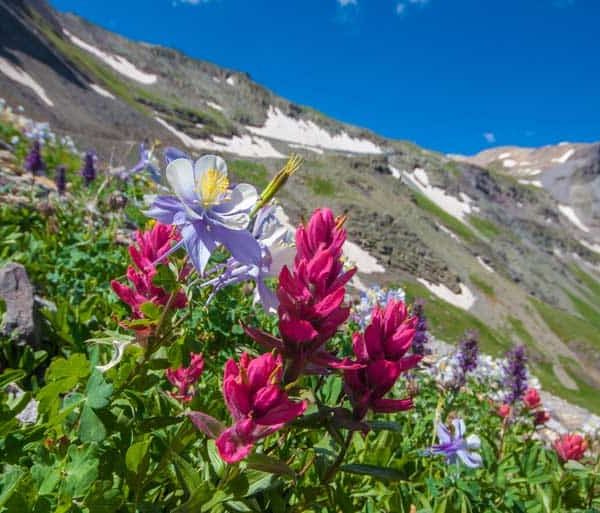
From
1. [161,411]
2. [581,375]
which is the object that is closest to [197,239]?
[161,411]

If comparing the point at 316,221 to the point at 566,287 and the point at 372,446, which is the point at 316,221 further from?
the point at 566,287

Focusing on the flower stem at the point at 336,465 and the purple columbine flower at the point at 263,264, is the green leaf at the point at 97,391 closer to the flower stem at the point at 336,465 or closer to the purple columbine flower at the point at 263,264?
the purple columbine flower at the point at 263,264

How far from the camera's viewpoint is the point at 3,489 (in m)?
1.28

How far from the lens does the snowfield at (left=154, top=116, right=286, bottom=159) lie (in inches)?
2586

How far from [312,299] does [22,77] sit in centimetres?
5263

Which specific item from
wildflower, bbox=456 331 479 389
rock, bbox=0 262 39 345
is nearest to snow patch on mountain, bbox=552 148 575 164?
wildflower, bbox=456 331 479 389

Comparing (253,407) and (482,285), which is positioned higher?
(253,407)

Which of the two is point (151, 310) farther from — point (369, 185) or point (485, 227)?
point (485, 227)

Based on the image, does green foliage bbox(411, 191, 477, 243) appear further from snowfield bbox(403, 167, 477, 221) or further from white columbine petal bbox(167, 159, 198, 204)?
white columbine petal bbox(167, 159, 198, 204)

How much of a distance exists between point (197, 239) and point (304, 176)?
4774cm

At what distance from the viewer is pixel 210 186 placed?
134 cm

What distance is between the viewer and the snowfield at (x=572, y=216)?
438 feet

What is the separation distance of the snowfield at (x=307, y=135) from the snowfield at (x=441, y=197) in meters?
16.0

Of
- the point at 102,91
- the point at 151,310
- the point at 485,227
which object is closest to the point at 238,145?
the point at 102,91
